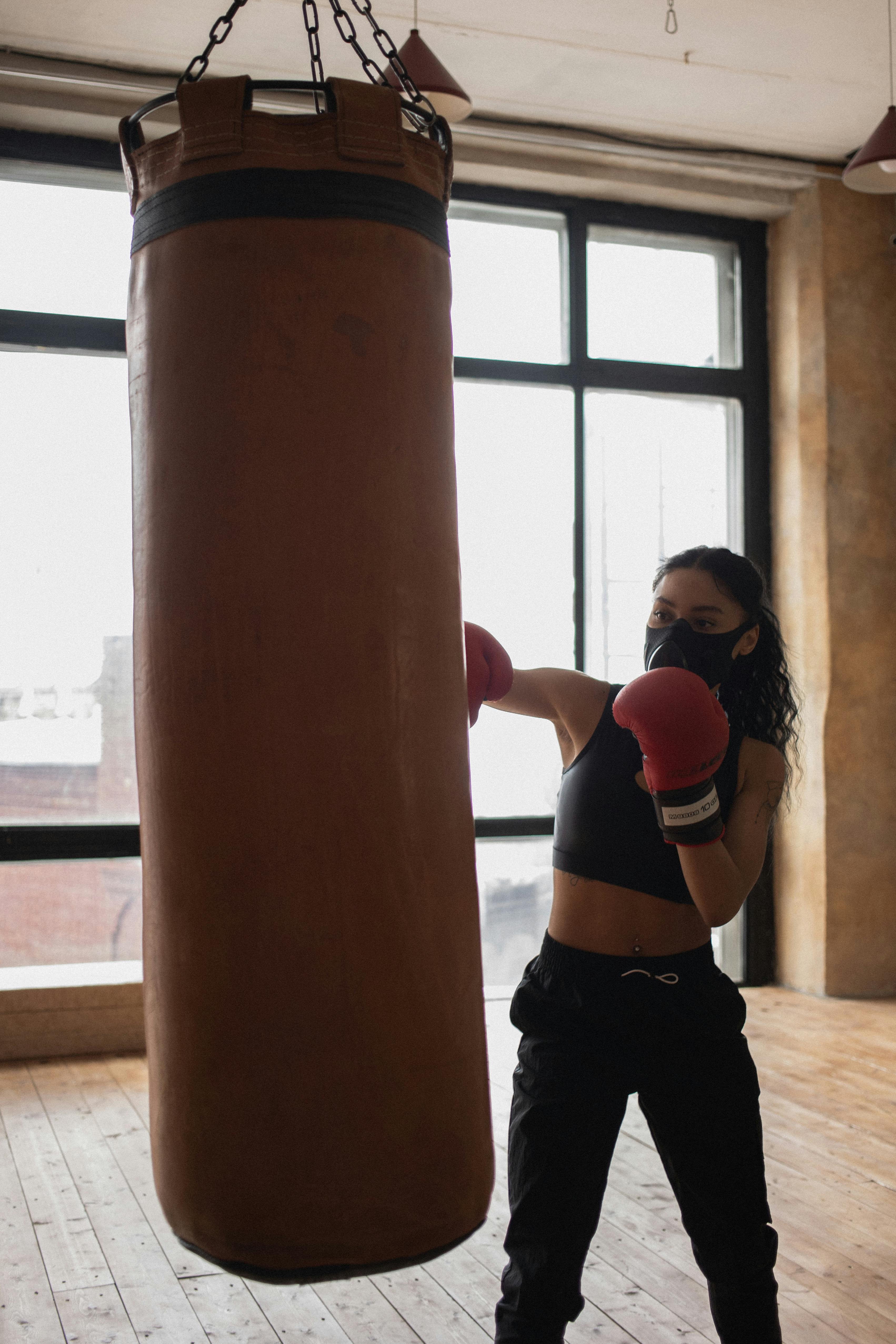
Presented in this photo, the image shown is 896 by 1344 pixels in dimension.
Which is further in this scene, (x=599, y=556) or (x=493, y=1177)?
(x=599, y=556)

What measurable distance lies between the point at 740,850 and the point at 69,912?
2.87 metres

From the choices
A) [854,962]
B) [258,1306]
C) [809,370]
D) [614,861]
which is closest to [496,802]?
[854,962]

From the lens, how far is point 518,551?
444 centimetres

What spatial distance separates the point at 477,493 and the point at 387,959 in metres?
3.50

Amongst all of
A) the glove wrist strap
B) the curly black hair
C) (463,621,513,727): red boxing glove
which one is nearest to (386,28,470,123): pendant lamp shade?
the curly black hair

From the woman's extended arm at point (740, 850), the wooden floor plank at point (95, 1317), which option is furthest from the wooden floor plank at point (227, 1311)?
the woman's extended arm at point (740, 850)

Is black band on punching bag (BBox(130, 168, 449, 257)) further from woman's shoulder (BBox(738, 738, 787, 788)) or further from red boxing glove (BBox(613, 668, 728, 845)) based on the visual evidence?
woman's shoulder (BBox(738, 738, 787, 788))

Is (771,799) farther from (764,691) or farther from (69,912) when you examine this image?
(69,912)

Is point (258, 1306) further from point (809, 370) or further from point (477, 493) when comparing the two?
point (809, 370)

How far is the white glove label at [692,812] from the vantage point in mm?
1421

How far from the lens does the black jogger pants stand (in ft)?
4.60

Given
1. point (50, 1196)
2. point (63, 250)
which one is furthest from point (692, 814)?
point (63, 250)

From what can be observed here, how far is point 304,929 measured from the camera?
97cm

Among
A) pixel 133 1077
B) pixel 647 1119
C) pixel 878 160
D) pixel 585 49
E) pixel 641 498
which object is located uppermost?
pixel 585 49
